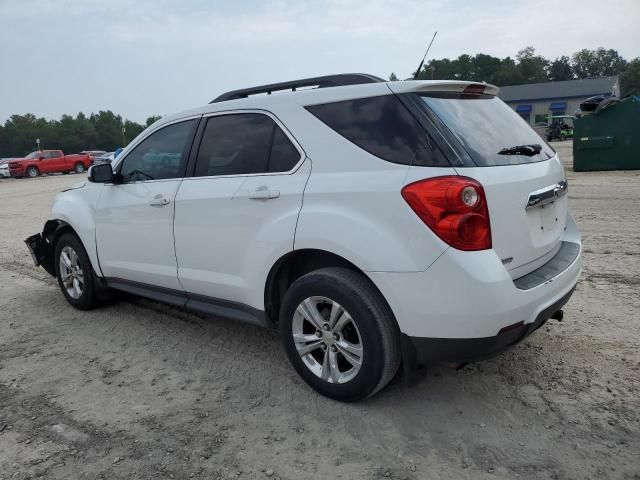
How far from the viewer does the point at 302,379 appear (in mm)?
3371

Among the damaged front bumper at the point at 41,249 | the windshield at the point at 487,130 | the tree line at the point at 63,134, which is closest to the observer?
the windshield at the point at 487,130

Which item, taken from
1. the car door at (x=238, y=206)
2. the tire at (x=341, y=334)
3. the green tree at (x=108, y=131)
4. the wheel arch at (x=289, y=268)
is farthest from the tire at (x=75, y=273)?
the green tree at (x=108, y=131)

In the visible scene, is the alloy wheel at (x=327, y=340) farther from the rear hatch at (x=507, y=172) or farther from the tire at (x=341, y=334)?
the rear hatch at (x=507, y=172)

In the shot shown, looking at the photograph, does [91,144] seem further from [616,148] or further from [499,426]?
[499,426]

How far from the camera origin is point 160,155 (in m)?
4.12

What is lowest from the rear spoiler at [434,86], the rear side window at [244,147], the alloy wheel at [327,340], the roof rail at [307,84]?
the alloy wheel at [327,340]

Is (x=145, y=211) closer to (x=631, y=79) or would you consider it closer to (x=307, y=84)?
(x=307, y=84)

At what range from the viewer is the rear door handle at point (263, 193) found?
318 centimetres

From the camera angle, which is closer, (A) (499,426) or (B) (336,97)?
(A) (499,426)

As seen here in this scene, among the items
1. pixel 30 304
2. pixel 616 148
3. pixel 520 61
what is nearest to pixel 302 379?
pixel 30 304

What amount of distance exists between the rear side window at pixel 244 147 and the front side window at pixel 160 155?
21 centimetres

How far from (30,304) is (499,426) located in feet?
15.3

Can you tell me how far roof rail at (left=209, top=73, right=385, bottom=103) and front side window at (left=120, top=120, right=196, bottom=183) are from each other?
360 mm

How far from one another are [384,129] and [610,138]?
13.8 meters
